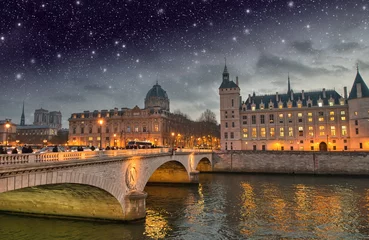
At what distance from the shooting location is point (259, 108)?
108625 millimetres

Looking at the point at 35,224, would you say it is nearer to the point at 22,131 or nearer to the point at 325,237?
the point at 325,237

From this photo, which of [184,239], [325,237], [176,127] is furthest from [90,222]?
[176,127]

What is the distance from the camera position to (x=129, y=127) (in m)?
128

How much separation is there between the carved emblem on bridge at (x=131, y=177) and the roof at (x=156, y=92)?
141312 mm

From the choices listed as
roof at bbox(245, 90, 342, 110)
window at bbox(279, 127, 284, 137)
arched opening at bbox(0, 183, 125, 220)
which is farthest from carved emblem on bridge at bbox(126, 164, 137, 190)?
roof at bbox(245, 90, 342, 110)

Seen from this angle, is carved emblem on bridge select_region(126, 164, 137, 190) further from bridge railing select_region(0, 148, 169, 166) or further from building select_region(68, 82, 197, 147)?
building select_region(68, 82, 197, 147)

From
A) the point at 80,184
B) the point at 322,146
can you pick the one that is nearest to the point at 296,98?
the point at 322,146

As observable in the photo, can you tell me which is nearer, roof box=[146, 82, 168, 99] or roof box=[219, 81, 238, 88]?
roof box=[219, 81, 238, 88]

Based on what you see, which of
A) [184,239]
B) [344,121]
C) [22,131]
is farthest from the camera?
[22,131]

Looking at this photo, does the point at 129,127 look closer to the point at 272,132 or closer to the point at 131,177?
the point at 272,132

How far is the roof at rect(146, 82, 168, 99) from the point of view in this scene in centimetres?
17175

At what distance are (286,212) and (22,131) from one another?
199m

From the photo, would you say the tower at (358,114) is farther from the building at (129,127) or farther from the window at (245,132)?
the building at (129,127)

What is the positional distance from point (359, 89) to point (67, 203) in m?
→ 88.4
